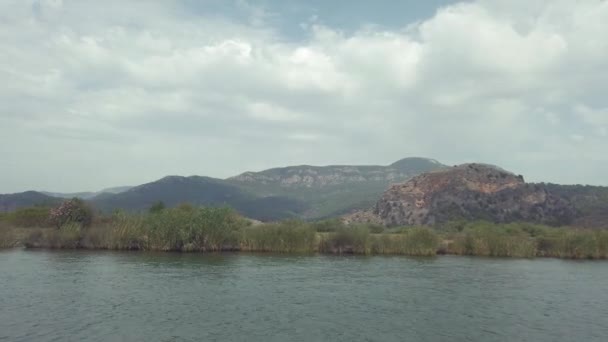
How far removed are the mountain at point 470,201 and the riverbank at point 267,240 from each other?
2939 inches

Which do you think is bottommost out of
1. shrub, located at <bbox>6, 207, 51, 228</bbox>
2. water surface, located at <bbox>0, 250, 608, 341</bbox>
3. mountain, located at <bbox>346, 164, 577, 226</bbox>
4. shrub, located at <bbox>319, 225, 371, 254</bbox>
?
water surface, located at <bbox>0, 250, 608, 341</bbox>

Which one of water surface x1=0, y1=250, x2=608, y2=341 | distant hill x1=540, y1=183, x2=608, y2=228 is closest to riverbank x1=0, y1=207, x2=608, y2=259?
water surface x1=0, y1=250, x2=608, y2=341

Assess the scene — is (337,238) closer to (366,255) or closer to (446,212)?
(366,255)

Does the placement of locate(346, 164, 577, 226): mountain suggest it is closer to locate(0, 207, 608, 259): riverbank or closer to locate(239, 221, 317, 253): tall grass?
locate(0, 207, 608, 259): riverbank

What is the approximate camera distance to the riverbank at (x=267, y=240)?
6081 cm

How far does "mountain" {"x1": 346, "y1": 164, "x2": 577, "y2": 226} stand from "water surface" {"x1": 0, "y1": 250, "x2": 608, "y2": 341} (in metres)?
93.0

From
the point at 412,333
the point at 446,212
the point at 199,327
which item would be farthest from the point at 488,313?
the point at 446,212

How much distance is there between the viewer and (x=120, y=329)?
24.5m

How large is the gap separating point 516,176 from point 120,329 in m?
158

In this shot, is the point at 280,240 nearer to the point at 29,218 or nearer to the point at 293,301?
the point at 293,301

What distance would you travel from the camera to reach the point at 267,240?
62094mm

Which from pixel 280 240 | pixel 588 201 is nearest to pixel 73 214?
pixel 280 240

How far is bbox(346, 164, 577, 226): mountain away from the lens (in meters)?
141

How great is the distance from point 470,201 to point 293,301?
411ft
